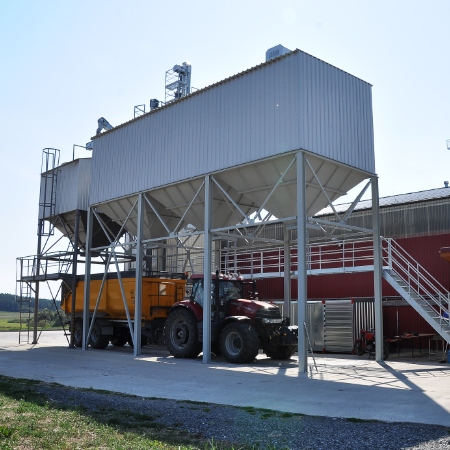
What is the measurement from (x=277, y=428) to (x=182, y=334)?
11.6 meters

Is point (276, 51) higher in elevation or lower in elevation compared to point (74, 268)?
higher

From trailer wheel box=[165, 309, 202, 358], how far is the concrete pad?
0.38 m

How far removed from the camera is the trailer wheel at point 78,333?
24594 mm

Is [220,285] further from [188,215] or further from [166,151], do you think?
[166,151]

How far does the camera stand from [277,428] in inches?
302

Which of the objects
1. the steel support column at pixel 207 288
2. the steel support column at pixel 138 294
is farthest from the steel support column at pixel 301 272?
the steel support column at pixel 138 294

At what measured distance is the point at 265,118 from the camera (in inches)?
665

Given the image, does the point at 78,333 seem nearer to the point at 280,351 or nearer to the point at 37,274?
the point at 37,274

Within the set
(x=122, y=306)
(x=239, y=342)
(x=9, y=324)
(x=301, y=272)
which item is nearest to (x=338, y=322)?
(x=239, y=342)

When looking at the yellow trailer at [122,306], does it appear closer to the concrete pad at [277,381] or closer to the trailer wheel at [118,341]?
the trailer wheel at [118,341]

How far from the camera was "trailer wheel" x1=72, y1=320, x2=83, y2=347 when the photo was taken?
2459cm

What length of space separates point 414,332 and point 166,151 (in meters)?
12.6

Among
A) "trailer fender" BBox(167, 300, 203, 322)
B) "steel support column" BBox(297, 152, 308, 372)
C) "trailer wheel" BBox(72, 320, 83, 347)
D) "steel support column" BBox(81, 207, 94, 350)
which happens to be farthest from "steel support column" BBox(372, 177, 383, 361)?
"trailer wheel" BBox(72, 320, 83, 347)

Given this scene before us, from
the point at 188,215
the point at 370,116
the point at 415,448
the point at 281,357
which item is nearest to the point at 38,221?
the point at 188,215
